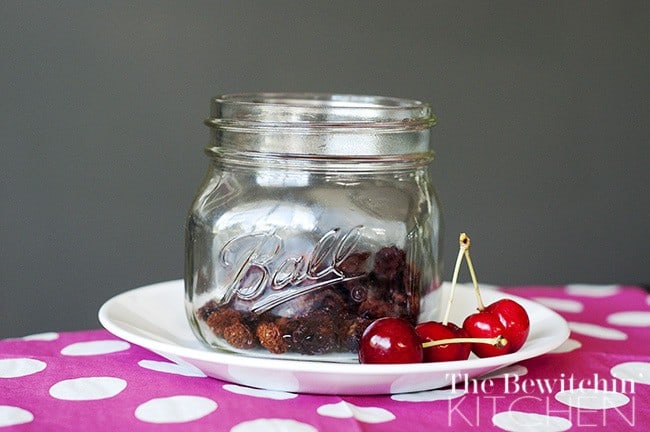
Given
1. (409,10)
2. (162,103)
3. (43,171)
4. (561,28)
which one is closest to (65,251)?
(43,171)

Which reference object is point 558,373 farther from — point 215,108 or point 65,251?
point 65,251

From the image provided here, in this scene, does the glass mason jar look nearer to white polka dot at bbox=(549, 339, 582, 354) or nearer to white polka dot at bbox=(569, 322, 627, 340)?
white polka dot at bbox=(549, 339, 582, 354)

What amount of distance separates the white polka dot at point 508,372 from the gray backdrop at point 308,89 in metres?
1.34

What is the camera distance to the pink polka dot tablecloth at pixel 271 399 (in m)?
0.74

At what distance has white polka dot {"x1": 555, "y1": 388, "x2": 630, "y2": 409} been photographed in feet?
2.67

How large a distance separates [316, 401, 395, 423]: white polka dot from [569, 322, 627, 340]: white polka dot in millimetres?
415

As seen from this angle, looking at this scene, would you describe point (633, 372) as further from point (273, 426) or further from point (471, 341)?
point (273, 426)

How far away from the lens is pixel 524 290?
4.56 ft

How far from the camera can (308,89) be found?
2.21 m

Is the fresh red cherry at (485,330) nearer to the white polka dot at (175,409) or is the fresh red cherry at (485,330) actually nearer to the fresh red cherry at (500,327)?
the fresh red cherry at (500,327)

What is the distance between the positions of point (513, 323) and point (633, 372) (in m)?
0.14

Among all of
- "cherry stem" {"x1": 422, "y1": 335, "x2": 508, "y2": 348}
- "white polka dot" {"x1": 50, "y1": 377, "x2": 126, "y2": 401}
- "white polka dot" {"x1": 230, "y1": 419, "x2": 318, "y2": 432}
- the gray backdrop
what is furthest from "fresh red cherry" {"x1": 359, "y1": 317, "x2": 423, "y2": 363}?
the gray backdrop

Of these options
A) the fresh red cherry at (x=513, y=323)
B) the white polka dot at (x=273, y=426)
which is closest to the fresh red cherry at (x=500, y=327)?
the fresh red cherry at (x=513, y=323)

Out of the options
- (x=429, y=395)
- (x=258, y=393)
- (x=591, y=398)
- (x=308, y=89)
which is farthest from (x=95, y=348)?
(x=308, y=89)
